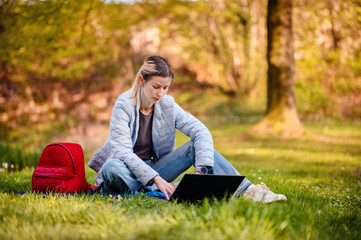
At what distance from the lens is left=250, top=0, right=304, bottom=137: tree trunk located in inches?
333

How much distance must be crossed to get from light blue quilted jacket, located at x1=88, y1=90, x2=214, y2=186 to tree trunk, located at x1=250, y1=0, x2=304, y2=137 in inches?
208

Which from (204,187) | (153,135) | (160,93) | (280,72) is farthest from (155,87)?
(280,72)

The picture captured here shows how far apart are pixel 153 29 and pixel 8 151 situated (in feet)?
42.8

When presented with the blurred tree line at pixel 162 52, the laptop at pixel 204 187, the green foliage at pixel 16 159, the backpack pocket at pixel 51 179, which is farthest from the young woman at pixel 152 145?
the blurred tree line at pixel 162 52

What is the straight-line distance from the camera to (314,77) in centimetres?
1395

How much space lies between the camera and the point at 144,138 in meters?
3.60

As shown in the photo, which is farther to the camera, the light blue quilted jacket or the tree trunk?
the tree trunk

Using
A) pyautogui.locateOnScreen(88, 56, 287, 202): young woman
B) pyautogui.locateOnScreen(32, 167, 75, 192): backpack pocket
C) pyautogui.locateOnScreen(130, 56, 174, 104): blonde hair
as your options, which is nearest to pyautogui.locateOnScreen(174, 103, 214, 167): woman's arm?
pyautogui.locateOnScreen(88, 56, 287, 202): young woman

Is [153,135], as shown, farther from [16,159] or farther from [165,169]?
[16,159]

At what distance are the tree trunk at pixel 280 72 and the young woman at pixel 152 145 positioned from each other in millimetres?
5328

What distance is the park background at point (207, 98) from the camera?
2502mm

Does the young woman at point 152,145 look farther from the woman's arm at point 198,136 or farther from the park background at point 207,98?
the park background at point 207,98

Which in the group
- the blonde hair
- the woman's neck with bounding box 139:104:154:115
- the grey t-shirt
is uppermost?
the blonde hair

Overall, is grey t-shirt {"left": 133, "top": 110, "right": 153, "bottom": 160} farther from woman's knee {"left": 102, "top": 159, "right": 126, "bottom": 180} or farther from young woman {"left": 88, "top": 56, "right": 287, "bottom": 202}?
woman's knee {"left": 102, "top": 159, "right": 126, "bottom": 180}
